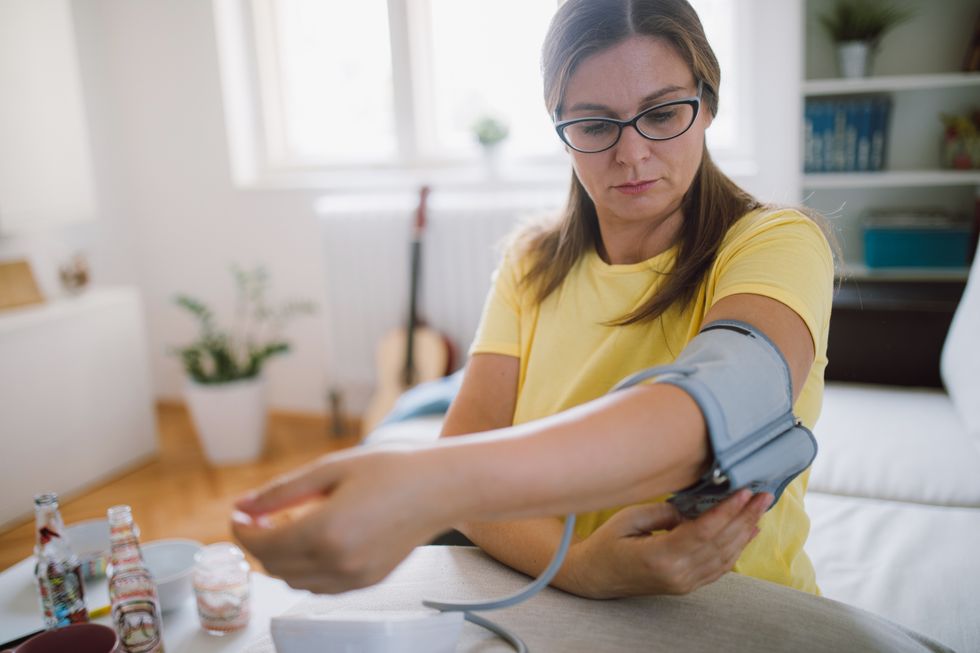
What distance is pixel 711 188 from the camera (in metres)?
0.99

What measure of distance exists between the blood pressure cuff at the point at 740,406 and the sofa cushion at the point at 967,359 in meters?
1.13

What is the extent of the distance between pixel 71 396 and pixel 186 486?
1.59ft

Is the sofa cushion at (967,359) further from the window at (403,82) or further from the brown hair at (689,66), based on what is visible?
the window at (403,82)

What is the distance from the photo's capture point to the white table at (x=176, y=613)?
4.03ft

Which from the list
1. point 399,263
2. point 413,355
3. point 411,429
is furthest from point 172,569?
point 399,263

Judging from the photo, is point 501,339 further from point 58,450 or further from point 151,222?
→ point 151,222

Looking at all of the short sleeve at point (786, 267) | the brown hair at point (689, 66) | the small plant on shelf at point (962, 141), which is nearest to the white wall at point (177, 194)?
the small plant on shelf at point (962, 141)

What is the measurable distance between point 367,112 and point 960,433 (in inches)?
95.6

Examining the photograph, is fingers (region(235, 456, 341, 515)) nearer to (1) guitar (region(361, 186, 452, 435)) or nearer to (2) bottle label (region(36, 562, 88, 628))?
(2) bottle label (region(36, 562, 88, 628))

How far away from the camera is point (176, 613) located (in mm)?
1321

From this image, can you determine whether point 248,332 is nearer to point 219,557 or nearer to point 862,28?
point 219,557

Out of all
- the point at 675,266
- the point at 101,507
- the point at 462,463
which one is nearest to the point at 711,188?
the point at 675,266

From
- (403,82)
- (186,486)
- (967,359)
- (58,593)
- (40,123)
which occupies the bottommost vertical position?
(186,486)

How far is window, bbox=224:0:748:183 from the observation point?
3008 millimetres
